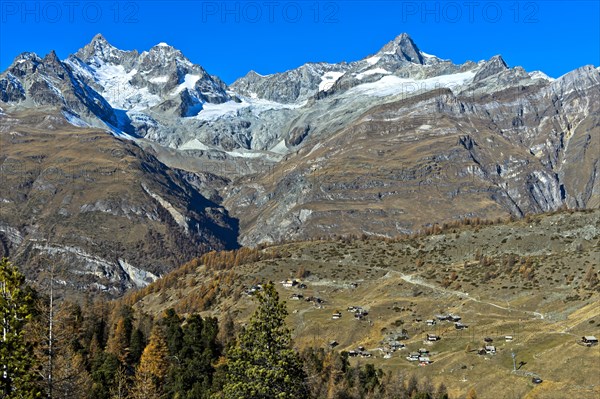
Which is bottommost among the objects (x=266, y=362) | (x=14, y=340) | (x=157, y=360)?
(x=266, y=362)

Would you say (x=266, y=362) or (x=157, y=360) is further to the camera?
(x=157, y=360)

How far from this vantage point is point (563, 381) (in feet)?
457

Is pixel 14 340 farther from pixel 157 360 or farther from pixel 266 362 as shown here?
pixel 157 360

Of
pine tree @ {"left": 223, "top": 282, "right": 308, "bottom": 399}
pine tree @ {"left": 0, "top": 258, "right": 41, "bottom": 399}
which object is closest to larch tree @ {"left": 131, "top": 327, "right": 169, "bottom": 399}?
pine tree @ {"left": 223, "top": 282, "right": 308, "bottom": 399}

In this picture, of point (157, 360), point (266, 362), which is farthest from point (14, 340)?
point (157, 360)

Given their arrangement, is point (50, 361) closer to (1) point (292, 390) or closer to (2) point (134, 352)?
(1) point (292, 390)

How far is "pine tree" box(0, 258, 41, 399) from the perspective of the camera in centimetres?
3662

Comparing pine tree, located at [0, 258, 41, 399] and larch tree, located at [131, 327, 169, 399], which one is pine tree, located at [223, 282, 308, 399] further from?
larch tree, located at [131, 327, 169, 399]

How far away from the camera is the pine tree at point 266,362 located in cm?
3981

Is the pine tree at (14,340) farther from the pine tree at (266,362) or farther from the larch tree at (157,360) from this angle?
the larch tree at (157,360)

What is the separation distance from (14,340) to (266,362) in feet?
49.3

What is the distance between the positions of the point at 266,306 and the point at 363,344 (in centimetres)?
15839

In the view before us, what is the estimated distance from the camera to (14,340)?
3678cm

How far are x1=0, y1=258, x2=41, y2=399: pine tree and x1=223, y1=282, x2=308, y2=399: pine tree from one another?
38.9 feet
